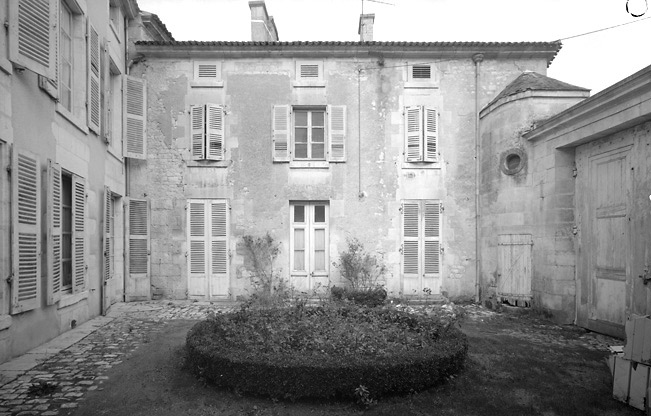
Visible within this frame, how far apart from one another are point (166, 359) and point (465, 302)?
7.10 metres

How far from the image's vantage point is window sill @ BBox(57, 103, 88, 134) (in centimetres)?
633

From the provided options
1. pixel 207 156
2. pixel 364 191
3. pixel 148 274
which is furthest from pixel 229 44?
pixel 148 274

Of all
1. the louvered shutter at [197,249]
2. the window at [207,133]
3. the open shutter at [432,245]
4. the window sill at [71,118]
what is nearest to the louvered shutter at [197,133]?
the window at [207,133]

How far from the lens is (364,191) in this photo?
10078 millimetres

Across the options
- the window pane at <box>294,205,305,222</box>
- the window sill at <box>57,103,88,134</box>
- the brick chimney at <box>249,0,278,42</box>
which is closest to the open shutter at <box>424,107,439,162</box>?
the window pane at <box>294,205,305,222</box>

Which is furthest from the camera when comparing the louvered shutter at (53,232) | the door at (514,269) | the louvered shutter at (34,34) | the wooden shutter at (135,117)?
the wooden shutter at (135,117)

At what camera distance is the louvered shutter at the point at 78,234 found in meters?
6.79

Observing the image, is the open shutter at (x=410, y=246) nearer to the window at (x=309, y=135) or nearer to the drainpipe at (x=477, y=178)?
the drainpipe at (x=477, y=178)

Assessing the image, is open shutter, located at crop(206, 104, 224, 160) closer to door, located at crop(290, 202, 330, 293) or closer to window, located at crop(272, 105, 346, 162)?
window, located at crop(272, 105, 346, 162)

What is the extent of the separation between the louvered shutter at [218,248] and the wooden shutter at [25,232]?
449 cm

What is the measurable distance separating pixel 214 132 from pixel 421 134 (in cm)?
512

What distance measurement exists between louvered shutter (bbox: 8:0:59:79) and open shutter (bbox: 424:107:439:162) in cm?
770

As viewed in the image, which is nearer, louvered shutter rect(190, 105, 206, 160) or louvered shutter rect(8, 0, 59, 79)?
louvered shutter rect(8, 0, 59, 79)

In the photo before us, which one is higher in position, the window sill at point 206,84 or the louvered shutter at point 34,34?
the window sill at point 206,84
